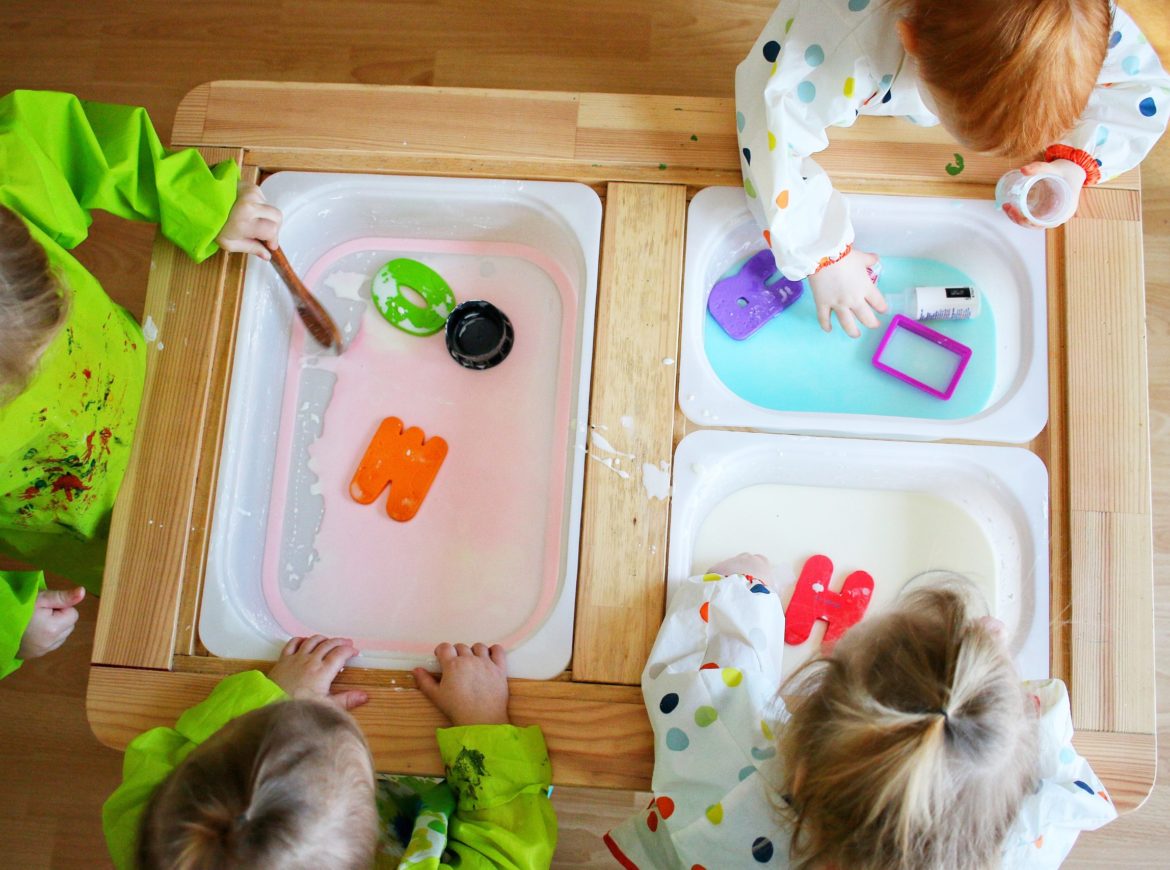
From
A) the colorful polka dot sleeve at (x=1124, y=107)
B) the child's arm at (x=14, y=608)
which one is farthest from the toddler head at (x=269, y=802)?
the colorful polka dot sleeve at (x=1124, y=107)

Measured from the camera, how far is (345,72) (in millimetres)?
1412

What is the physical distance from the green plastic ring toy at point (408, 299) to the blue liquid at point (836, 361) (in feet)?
1.01

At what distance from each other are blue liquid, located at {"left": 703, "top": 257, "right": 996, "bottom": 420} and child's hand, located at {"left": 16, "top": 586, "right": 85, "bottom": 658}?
74 cm

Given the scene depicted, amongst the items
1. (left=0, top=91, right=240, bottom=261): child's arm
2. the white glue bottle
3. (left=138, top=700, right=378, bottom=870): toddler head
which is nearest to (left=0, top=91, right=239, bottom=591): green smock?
(left=0, top=91, right=240, bottom=261): child's arm

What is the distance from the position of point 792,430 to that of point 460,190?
432 mm

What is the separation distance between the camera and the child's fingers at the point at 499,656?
0.86 metres

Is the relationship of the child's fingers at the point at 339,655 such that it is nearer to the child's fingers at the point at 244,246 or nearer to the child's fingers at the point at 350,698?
the child's fingers at the point at 350,698

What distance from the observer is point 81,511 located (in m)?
0.96

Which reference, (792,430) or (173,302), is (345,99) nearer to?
(173,302)

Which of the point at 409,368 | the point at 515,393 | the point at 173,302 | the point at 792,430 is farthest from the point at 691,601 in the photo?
the point at 173,302

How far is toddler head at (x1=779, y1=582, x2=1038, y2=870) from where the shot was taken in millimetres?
567

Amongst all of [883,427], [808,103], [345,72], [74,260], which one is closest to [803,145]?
[808,103]

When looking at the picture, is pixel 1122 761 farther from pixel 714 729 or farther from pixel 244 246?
pixel 244 246

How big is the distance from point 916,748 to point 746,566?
372 millimetres
